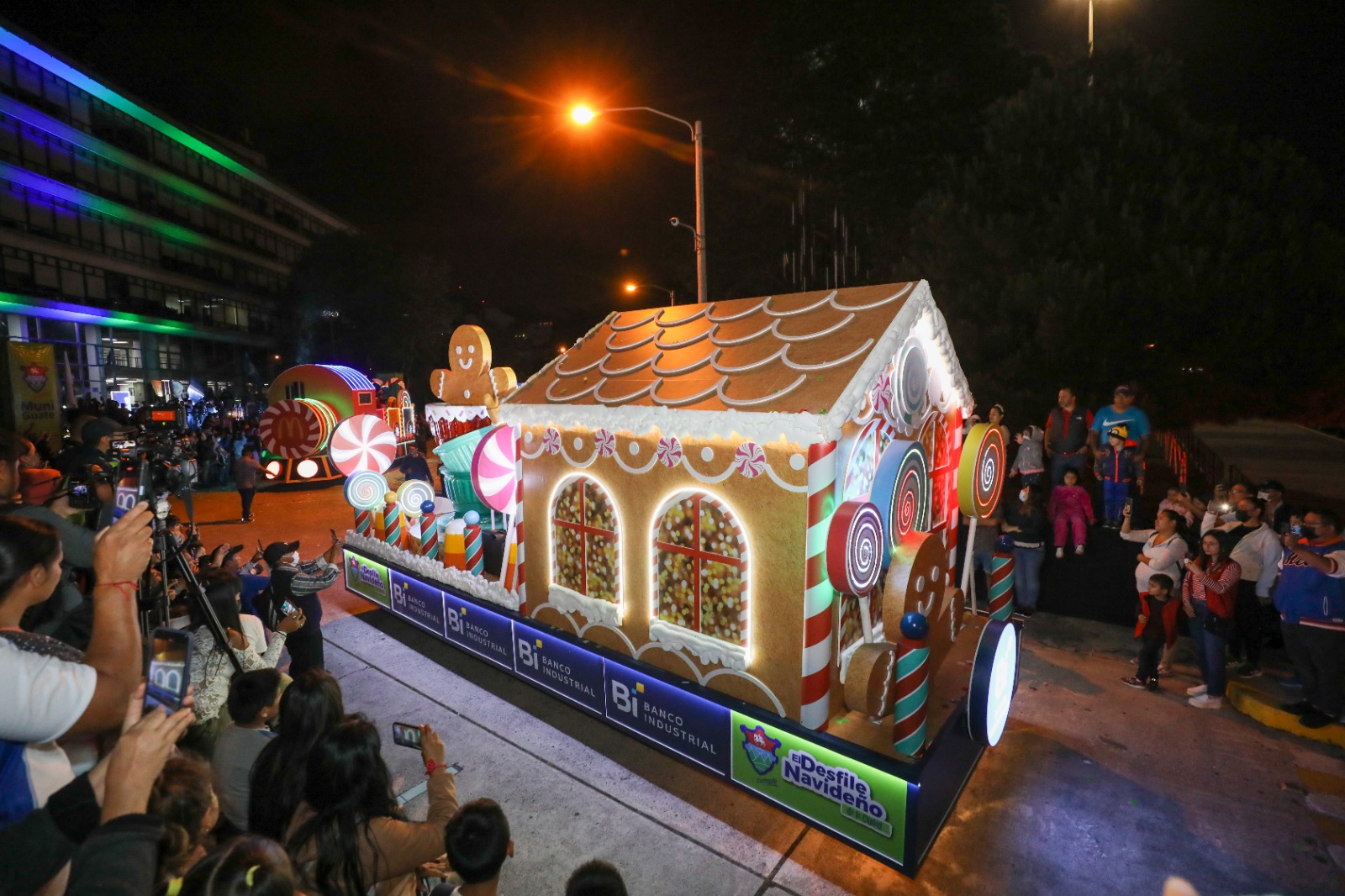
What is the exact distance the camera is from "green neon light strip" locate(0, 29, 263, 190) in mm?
26156

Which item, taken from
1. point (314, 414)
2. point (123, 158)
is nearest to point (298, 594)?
point (314, 414)

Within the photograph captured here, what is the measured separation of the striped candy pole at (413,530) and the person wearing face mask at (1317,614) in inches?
343

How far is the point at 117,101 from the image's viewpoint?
1239 inches

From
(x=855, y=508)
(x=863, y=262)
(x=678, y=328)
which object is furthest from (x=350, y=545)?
(x=863, y=262)

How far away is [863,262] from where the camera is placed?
49.0ft

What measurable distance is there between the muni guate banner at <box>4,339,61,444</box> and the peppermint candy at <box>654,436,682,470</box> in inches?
646

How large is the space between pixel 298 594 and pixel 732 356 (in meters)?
4.21

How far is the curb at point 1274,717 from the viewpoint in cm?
523

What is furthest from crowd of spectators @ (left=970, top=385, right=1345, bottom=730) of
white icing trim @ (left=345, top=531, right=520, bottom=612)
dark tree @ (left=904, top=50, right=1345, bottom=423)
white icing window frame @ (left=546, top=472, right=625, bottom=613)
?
white icing trim @ (left=345, top=531, right=520, bottom=612)

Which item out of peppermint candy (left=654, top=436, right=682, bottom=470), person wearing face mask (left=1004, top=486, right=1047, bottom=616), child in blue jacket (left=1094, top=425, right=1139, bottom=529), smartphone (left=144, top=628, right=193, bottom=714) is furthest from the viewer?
child in blue jacket (left=1094, top=425, right=1139, bottom=529)

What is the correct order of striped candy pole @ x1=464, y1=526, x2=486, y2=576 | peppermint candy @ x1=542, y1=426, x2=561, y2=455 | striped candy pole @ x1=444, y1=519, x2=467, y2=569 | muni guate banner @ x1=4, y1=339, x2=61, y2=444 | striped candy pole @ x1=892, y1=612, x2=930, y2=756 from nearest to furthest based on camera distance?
1. striped candy pole @ x1=892, y1=612, x2=930, y2=756
2. peppermint candy @ x1=542, y1=426, x2=561, y2=455
3. striped candy pole @ x1=464, y1=526, x2=486, y2=576
4. striped candy pole @ x1=444, y1=519, x2=467, y2=569
5. muni guate banner @ x1=4, y1=339, x2=61, y2=444

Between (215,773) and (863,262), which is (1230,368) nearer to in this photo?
(863,262)

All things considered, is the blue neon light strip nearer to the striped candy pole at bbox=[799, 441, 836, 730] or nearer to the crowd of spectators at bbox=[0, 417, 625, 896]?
the crowd of spectators at bbox=[0, 417, 625, 896]

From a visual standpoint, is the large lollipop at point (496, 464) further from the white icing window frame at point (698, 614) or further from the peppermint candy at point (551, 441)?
the white icing window frame at point (698, 614)
